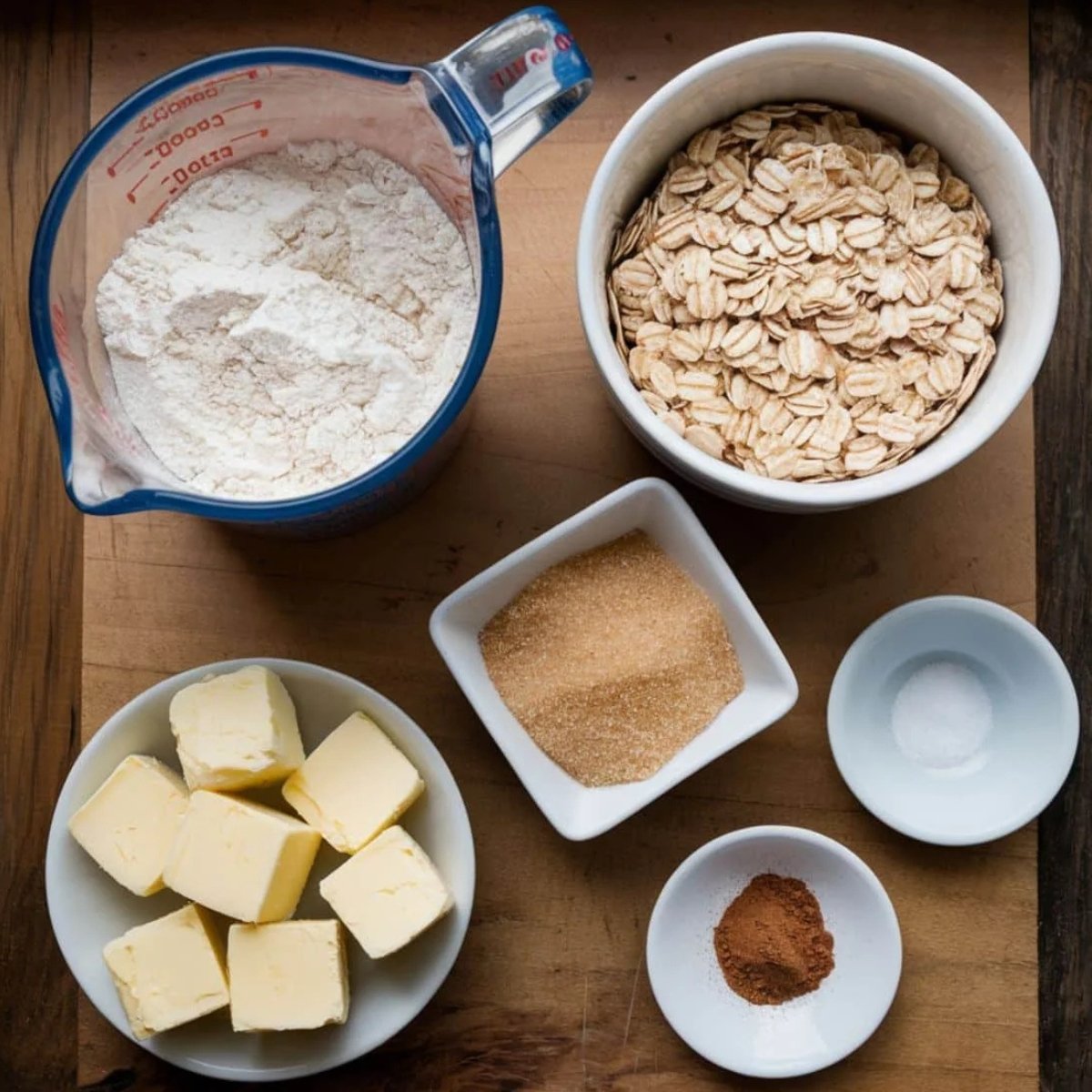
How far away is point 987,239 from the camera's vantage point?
891 mm

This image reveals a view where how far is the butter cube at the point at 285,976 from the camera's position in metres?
0.93

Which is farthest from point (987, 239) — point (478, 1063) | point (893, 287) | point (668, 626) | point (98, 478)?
point (478, 1063)

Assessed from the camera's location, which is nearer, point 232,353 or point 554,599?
point 232,353

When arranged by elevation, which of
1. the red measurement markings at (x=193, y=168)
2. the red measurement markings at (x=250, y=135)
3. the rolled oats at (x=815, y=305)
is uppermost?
the red measurement markings at (x=250, y=135)

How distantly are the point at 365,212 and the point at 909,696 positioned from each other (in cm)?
58

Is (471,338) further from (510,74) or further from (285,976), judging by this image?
(285,976)

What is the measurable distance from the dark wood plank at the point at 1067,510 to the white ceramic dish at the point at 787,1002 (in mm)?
150

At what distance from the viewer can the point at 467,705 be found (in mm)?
1014

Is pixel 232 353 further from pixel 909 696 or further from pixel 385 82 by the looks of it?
pixel 909 696

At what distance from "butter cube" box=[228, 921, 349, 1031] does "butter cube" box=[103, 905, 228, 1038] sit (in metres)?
0.02

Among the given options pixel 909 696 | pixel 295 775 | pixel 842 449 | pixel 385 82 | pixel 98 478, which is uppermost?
pixel 385 82

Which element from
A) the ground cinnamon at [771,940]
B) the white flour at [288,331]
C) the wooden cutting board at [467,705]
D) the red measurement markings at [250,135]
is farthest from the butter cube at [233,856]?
the red measurement markings at [250,135]

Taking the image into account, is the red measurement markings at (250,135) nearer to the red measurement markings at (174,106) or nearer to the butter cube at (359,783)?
the red measurement markings at (174,106)

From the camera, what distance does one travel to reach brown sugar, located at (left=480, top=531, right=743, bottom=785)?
98 cm
